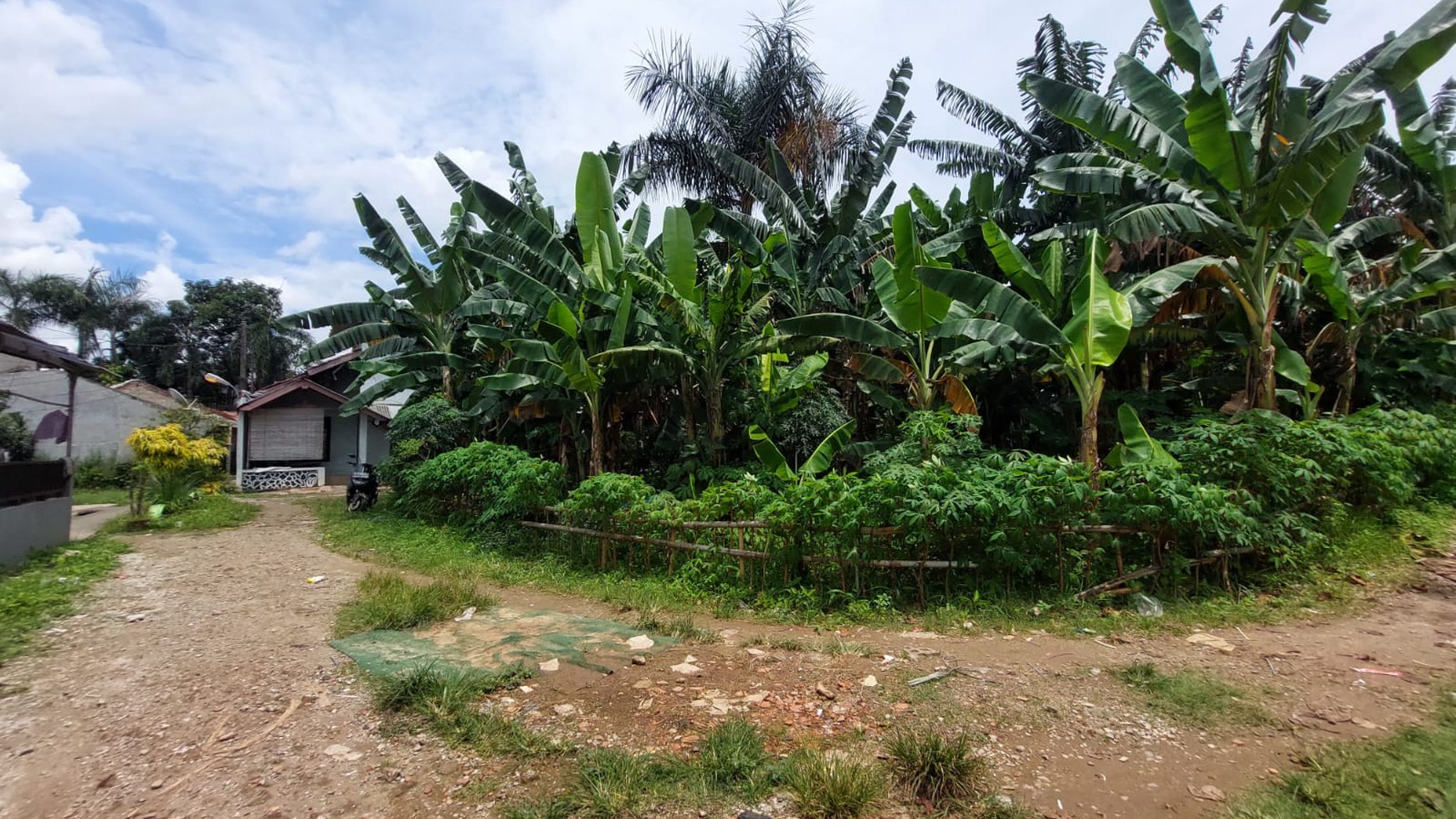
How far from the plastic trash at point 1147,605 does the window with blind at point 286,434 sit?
66.2 feet

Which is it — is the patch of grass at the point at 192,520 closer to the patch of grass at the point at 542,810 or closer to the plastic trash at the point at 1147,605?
the patch of grass at the point at 542,810

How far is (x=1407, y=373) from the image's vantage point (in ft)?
31.0

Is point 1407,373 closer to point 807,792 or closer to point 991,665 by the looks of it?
point 991,665

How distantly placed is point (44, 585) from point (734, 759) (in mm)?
7703

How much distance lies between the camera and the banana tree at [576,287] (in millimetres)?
9586

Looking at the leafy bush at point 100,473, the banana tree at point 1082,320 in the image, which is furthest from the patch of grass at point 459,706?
the leafy bush at point 100,473

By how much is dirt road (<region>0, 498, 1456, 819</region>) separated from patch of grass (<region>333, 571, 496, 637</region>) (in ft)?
0.88

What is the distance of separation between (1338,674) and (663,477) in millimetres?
8179

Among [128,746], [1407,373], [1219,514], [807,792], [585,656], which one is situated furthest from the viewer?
[1407,373]

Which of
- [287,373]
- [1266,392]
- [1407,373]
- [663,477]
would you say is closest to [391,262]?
[663,477]

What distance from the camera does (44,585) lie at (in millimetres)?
6863

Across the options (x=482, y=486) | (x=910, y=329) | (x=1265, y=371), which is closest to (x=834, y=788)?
(x=910, y=329)

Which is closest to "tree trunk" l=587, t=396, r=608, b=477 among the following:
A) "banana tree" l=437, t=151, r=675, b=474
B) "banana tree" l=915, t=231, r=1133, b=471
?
"banana tree" l=437, t=151, r=675, b=474

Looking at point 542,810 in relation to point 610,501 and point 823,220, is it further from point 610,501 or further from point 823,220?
point 823,220
